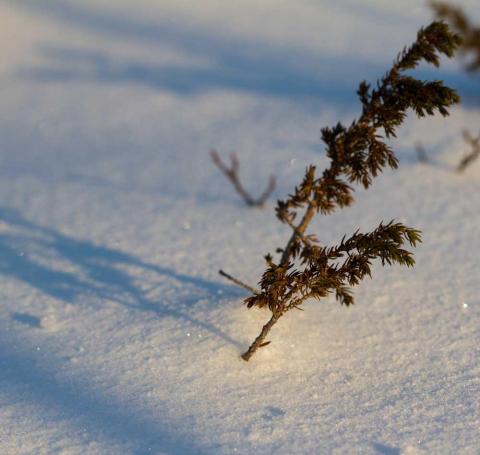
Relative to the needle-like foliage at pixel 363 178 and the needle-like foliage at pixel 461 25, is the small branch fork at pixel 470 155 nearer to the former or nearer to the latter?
the needle-like foliage at pixel 461 25

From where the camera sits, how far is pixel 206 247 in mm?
4227

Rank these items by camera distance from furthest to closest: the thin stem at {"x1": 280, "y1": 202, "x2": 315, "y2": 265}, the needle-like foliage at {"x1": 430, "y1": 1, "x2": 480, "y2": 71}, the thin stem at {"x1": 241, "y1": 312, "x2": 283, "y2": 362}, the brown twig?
the needle-like foliage at {"x1": 430, "y1": 1, "x2": 480, "y2": 71} < the brown twig < the thin stem at {"x1": 280, "y1": 202, "x2": 315, "y2": 265} < the thin stem at {"x1": 241, "y1": 312, "x2": 283, "y2": 362}

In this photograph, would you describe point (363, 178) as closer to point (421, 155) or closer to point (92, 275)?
point (92, 275)

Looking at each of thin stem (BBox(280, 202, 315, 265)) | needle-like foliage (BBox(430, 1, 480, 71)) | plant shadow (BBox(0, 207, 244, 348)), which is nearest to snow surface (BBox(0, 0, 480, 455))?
plant shadow (BBox(0, 207, 244, 348))

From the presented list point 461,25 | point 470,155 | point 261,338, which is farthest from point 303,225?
point 461,25

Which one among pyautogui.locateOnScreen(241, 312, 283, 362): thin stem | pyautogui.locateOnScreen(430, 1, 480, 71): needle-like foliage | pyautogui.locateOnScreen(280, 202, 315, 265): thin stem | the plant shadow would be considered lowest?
pyautogui.locateOnScreen(241, 312, 283, 362): thin stem

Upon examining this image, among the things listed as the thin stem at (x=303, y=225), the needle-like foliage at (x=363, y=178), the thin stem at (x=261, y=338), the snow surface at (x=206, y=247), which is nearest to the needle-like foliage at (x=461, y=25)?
the snow surface at (x=206, y=247)

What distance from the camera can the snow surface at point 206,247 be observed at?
285 cm

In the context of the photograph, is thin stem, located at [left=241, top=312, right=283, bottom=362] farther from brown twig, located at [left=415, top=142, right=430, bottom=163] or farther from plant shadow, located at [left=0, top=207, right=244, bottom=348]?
brown twig, located at [left=415, top=142, right=430, bottom=163]

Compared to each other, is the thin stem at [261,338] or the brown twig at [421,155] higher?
the brown twig at [421,155]

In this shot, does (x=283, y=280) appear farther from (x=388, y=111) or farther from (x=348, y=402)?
(x=388, y=111)

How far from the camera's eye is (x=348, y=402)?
293 cm

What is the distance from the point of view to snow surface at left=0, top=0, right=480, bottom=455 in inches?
112

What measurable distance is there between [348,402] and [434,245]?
1567mm
